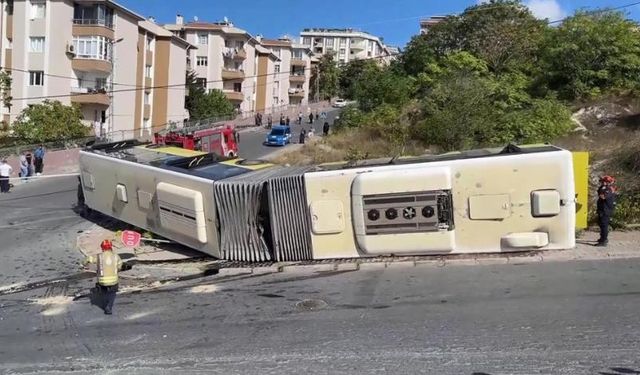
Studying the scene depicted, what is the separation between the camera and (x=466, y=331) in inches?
323

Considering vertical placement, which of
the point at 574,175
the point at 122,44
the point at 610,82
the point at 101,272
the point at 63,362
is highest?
the point at 122,44

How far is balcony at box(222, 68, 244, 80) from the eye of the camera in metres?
78.7

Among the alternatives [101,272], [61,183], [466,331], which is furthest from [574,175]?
[61,183]

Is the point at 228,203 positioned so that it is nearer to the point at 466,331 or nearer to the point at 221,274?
the point at 221,274

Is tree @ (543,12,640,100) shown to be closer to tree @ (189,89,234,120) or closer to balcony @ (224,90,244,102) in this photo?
tree @ (189,89,234,120)

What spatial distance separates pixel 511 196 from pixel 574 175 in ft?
5.53

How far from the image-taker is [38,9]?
46750 millimetres

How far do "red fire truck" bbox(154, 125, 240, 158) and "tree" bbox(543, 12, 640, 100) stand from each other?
17.7 metres

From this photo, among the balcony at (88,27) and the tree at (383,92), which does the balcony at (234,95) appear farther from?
the tree at (383,92)

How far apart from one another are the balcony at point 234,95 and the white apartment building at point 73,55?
2649 cm

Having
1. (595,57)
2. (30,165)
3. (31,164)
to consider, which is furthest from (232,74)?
(595,57)

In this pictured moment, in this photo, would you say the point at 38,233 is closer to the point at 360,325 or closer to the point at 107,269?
the point at 107,269

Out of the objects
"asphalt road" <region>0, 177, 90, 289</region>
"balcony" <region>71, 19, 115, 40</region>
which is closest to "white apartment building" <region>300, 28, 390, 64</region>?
"balcony" <region>71, 19, 115, 40</region>

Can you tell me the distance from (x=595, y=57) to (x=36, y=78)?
38.8 meters
